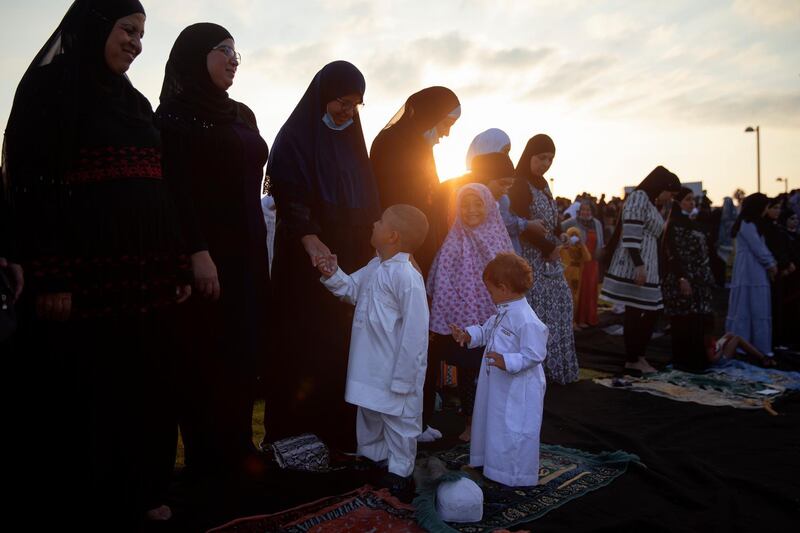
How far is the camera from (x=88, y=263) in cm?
211

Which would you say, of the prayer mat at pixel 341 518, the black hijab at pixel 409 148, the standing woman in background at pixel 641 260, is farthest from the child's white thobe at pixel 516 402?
the standing woman in background at pixel 641 260

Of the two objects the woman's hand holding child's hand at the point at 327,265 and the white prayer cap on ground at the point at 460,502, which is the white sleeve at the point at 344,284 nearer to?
the woman's hand holding child's hand at the point at 327,265

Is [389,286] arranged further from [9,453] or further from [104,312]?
[9,453]

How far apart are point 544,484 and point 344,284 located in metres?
1.46

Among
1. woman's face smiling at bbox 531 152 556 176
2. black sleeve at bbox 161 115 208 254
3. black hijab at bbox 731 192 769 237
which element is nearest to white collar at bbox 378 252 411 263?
black sleeve at bbox 161 115 208 254

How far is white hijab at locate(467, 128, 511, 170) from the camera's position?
5.05m

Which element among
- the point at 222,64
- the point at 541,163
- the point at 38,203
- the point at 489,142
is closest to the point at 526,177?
the point at 541,163

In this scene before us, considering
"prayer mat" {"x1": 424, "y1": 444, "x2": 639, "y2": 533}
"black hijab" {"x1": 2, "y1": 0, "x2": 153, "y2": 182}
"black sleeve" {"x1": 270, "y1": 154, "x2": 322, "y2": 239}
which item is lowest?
"prayer mat" {"x1": 424, "y1": 444, "x2": 639, "y2": 533}

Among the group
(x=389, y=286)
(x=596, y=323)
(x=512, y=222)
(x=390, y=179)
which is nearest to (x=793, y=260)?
(x=596, y=323)

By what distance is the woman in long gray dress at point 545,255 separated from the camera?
5.37 m

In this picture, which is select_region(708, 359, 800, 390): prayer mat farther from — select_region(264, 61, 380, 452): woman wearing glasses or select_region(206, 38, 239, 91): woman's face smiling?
select_region(206, 38, 239, 91): woman's face smiling

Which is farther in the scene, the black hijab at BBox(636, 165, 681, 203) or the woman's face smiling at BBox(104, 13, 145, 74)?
the black hijab at BBox(636, 165, 681, 203)

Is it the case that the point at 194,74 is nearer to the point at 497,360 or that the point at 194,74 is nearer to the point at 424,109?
the point at 424,109

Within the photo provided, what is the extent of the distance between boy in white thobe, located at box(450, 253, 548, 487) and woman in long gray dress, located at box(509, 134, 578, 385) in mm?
2182
